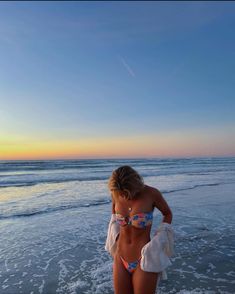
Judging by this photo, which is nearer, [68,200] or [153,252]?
[153,252]

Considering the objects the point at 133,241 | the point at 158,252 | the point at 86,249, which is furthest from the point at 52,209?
the point at 158,252

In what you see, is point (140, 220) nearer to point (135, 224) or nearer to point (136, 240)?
point (135, 224)

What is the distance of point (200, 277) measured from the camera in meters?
5.97

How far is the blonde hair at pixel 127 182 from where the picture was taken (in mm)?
3369

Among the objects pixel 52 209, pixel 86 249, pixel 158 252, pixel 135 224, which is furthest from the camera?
pixel 52 209

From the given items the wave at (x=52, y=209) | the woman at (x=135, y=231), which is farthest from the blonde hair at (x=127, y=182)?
the wave at (x=52, y=209)

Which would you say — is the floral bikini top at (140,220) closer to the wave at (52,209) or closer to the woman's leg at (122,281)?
the woman's leg at (122,281)

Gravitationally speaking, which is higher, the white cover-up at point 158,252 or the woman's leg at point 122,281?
the white cover-up at point 158,252

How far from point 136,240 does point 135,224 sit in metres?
0.19

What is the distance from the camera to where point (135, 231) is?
137 inches

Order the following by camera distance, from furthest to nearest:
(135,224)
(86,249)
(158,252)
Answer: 1. (86,249)
2. (135,224)
3. (158,252)

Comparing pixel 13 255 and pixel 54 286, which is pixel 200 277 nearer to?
pixel 54 286

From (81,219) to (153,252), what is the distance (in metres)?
8.19

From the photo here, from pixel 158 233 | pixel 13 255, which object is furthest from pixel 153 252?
pixel 13 255
